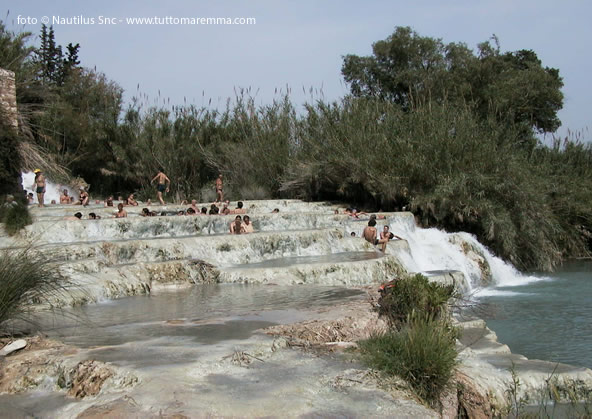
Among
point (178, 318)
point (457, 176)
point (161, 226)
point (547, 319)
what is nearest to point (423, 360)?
point (178, 318)

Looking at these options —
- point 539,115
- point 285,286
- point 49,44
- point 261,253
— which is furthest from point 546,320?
point 49,44

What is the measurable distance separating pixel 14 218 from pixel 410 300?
921cm

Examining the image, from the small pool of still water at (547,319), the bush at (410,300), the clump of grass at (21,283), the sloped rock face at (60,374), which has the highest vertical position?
the clump of grass at (21,283)

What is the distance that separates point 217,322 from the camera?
294 inches

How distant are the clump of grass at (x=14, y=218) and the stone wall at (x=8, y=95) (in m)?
4.71

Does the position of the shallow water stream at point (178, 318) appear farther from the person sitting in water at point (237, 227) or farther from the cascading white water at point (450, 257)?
the cascading white water at point (450, 257)

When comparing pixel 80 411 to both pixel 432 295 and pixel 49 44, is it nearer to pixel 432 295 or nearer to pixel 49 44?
pixel 432 295

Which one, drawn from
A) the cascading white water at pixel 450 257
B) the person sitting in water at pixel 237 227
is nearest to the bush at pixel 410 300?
the cascading white water at pixel 450 257

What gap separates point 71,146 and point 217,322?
77.3ft

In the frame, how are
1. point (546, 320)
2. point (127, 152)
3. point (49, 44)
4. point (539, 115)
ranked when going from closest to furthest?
1. point (546, 320)
2. point (127, 152)
3. point (539, 115)
4. point (49, 44)

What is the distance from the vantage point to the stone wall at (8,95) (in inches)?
682

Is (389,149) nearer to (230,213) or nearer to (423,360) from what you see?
(230,213)

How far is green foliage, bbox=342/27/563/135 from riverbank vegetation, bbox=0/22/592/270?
0.31 ft

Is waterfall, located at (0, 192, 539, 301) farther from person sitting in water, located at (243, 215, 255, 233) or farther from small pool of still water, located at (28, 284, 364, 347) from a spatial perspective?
small pool of still water, located at (28, 284, 364, 347)
